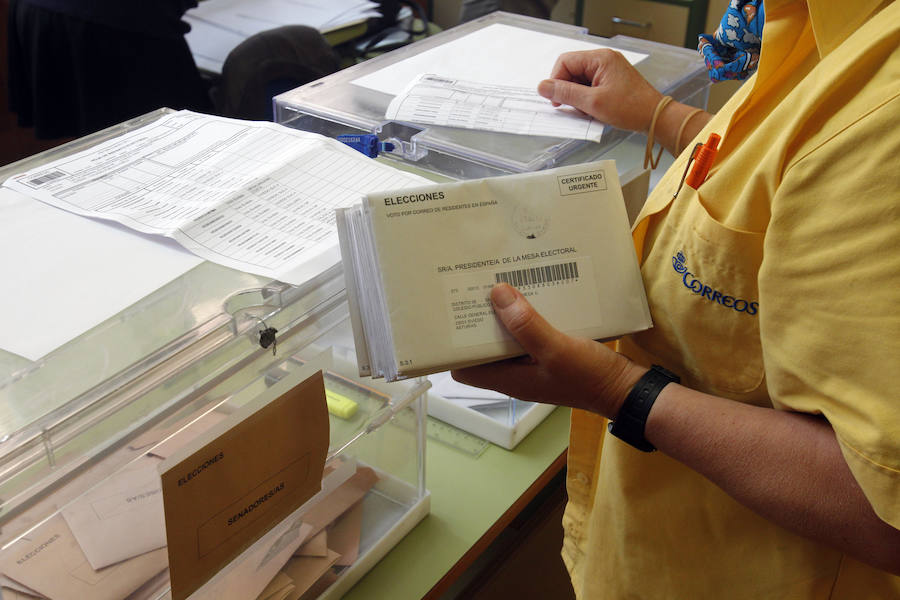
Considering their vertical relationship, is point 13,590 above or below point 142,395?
below

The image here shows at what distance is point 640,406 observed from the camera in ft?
2.12

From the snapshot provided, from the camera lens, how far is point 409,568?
86 centimetres

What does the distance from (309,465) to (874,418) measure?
475mm

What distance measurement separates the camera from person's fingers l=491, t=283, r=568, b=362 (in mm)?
617

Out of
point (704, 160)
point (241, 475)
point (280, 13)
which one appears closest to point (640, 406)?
point (704, 160)

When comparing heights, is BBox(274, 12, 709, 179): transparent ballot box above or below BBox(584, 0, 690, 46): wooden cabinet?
above

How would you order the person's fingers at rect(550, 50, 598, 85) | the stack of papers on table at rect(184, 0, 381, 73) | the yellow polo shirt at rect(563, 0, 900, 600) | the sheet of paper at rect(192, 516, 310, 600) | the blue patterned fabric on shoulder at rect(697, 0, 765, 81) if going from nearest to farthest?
1. the yellow polo shirt at rect(563, 0, 900, 600)
2. the sheet of paper at rect(192, 516, 310, 600)
3. the blue patterned fabric on shoulder at rect(697, 0, 765, 81)
4. the person's fingers at rect(550, 50, 598, 85)
5. the stack of papers on table at rect(184, 0, 381, 73)

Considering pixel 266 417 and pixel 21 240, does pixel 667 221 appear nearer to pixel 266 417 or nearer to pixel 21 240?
pixel 266 417

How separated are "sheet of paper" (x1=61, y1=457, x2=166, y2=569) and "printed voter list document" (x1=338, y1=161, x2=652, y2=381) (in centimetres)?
27

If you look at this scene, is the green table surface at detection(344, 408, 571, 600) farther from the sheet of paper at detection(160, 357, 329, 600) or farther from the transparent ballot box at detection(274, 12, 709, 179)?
the transparent ballot box at detection(274, 12, 709, 179)

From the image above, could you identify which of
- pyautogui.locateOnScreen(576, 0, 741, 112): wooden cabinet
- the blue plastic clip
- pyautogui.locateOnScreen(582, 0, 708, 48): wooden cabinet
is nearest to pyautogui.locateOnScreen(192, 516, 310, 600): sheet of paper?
A: the blue plastic clip

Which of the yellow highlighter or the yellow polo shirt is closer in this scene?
the yellow polo shirt

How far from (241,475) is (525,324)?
272mm

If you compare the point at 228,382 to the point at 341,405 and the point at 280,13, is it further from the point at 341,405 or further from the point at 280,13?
the point at 280,13
